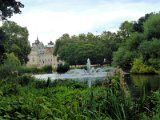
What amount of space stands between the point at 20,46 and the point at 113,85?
7986 centimetres

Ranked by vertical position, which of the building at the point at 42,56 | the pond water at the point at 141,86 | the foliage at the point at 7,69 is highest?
the building at the point at 42,56

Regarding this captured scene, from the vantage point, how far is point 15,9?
95.4 ft

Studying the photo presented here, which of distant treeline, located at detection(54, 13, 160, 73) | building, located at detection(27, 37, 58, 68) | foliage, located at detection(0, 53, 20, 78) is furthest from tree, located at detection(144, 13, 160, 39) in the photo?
building, located at detection(27, 37, 58, 68)

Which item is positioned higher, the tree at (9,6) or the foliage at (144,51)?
the tree at (9,6)

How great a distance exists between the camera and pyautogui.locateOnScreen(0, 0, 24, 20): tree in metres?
28.0

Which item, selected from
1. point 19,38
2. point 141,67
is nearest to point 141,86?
point 141,67

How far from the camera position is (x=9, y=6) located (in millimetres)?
28891

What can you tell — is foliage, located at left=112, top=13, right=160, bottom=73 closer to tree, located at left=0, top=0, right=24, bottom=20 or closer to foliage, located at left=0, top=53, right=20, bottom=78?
foliage, located at left=0, top=53, right=20, bottom=78

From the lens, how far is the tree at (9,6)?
28.0 meters

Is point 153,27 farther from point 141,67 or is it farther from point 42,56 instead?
point 42,56

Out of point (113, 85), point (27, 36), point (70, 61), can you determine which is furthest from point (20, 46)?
point (113, 85)

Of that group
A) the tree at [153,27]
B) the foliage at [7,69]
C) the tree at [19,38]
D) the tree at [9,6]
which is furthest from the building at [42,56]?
the tree at [9,6]

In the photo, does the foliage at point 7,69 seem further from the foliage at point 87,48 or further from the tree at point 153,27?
the foliage at point 87,48

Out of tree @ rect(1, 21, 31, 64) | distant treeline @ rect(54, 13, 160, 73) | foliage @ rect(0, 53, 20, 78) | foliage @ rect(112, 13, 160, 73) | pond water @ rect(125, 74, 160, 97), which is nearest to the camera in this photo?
pond water @ rect(125, 74, 160, 97)
